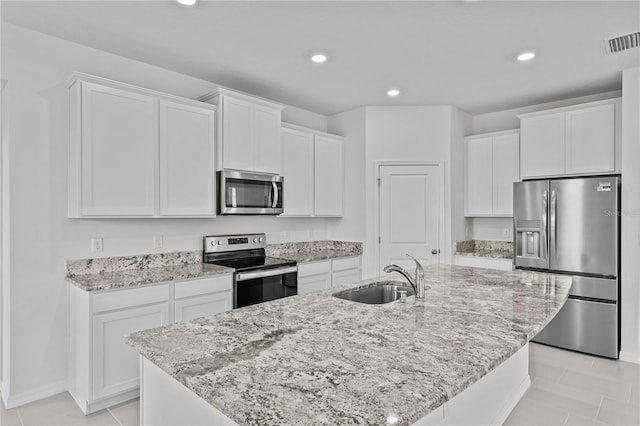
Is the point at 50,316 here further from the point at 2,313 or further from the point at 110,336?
the point at 110,336

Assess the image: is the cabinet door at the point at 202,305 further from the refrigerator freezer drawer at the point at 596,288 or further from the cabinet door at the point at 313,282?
the refrigerator freezer drawer at the point at 596,288

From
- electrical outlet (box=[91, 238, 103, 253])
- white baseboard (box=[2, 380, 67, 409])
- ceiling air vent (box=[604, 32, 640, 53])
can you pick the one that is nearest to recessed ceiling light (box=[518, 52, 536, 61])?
ceiling air vent (box=[604, 32, 640, 53])

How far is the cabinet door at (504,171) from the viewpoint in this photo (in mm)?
4434

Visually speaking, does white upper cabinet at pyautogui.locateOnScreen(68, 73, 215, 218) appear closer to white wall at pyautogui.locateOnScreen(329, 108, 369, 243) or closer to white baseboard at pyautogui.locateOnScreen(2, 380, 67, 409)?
white baseboard at pyautogui.locateOnScreen(2, 380, 67, 409)

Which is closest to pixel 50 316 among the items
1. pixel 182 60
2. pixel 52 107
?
pixel 52 107

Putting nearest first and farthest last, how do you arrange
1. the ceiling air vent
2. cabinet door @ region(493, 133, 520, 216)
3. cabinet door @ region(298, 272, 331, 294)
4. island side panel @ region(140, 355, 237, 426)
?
island side panel @ region(140, 355, 237, 426) < the ceiling air vent < cabinet door @ region(298, 272, 331, 294) < cabinet door @ region(493, 133, 520, 216)

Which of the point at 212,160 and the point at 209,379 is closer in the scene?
the point at 209,379

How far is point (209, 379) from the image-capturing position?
1073 millimetres

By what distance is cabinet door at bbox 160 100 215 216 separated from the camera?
3111mm

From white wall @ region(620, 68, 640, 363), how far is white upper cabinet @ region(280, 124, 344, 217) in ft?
9.50

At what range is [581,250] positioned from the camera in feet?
11.9

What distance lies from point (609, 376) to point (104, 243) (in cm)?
430

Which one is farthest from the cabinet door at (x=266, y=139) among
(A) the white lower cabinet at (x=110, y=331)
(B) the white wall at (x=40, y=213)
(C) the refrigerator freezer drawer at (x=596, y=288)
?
(C) the refrigerator freezer drawer at (x=596, y=288)

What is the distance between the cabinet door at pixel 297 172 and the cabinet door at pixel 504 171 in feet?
7.40
